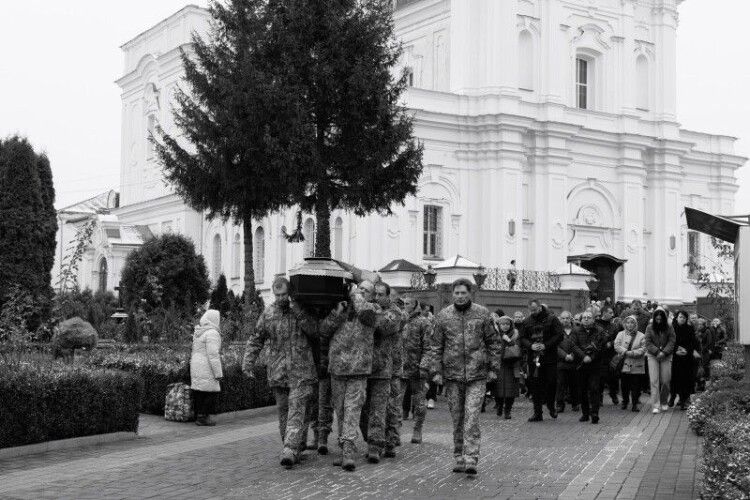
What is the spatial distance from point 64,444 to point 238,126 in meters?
11.9

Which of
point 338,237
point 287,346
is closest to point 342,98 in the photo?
point 287,346

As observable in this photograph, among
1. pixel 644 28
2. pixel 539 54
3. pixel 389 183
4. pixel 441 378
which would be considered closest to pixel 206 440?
pixel 441 378

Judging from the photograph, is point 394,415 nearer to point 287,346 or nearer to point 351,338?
point 351,338

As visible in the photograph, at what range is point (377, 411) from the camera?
39.7 feet

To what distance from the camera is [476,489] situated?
10047 mm

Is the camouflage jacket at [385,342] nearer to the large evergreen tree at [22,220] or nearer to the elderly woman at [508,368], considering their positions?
the elderly woman at [508,368]

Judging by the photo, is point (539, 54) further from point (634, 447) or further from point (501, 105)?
point (634, 447)

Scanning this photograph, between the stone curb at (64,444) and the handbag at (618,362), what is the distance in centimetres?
899

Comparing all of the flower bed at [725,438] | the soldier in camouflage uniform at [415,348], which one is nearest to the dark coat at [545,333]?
the flower bed at [725,438]

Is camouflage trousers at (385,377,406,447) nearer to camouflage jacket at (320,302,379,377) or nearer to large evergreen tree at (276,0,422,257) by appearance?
camouflage jacket at (320,302,379,377)

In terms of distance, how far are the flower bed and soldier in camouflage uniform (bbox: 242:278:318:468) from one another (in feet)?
13.2

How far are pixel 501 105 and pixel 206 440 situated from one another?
30189 mm

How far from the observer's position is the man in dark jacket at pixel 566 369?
17.8 m

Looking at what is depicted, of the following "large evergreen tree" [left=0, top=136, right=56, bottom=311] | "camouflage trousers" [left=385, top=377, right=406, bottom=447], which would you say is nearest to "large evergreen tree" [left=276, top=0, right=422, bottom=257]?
"large evergreen tree" [left=0, top=136, right=56, bottom=311]
